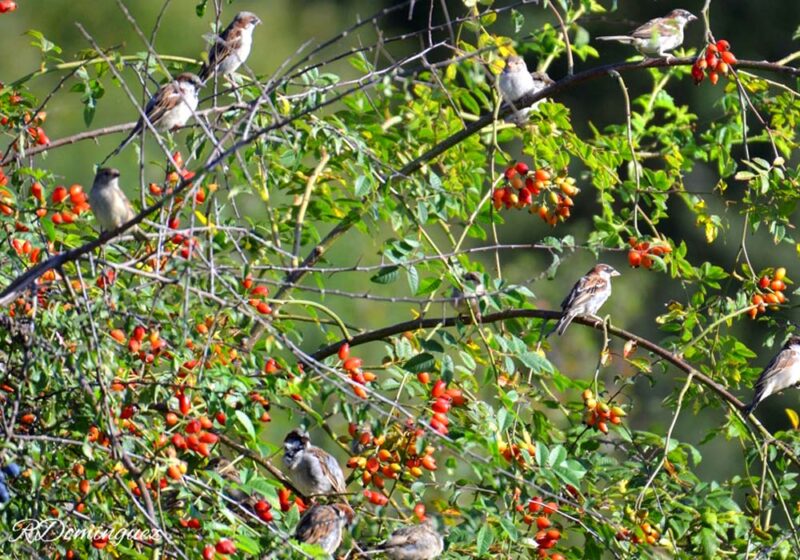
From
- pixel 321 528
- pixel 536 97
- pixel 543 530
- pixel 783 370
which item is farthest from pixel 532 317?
pixel 783 370

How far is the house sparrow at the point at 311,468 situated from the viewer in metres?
5.52

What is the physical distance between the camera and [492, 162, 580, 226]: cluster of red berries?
4516 mm

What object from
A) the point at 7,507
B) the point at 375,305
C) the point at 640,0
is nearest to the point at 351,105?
the point at 7,507

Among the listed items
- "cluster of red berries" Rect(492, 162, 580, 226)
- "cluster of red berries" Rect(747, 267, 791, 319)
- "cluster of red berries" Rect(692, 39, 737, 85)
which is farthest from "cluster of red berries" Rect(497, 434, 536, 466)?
"cluster of red berries" Rect(692, 39, 737, 85)

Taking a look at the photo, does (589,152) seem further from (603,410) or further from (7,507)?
(7,507)

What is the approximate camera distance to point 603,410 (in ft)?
13.4

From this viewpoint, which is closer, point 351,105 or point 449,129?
point 351,105

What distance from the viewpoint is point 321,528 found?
14.9ft

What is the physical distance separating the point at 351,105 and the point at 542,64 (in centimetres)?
180

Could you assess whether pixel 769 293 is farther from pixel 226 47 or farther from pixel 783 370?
pixel 226 47

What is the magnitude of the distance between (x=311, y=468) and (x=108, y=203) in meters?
1.67

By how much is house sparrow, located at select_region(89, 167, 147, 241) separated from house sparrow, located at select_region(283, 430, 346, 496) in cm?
141

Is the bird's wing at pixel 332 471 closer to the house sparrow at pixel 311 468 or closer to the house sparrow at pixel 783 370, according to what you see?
the house sparrow at pixel 311 468

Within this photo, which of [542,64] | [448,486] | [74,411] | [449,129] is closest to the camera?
[448,486]
